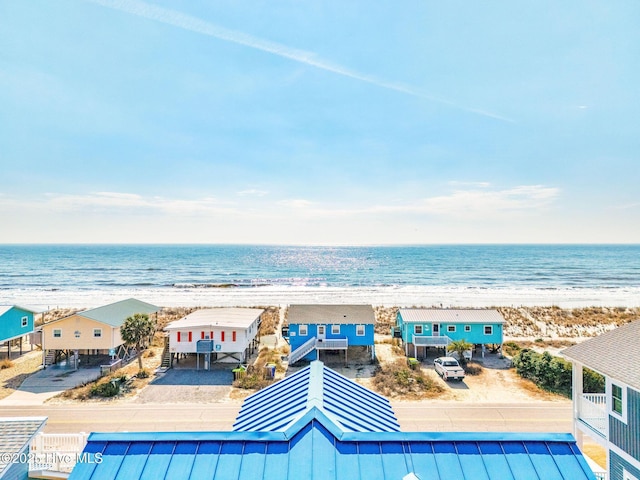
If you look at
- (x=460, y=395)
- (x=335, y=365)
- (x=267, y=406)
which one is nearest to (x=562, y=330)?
(x=460, y=395)

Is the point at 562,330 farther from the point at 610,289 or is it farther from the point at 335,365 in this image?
the point at 610,289

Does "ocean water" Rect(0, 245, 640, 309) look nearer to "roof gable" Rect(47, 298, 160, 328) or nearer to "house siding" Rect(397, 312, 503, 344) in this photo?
"roof gable" Rect(47, 298, 160, 328)

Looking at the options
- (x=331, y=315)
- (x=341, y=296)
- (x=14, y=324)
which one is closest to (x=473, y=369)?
(x=331, y=315)

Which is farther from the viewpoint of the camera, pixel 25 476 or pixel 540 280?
pixel 540 280

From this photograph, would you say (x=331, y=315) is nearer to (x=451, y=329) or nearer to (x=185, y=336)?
(x=451, y=329)

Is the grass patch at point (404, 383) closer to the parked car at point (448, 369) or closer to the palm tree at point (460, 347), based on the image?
the parked car at point (448, 369)

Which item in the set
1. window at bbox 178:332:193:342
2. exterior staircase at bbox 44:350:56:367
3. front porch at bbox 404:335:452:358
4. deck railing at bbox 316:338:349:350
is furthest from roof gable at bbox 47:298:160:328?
front porch at bbox 404:335:452:358
